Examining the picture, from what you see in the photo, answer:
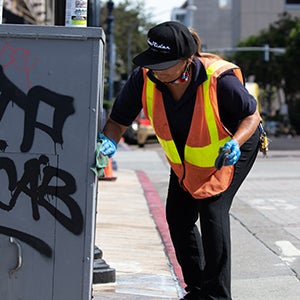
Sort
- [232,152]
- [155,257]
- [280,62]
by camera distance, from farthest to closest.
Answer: [280,62], [155,257], [232,152]

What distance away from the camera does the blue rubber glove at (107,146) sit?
3.81 metres

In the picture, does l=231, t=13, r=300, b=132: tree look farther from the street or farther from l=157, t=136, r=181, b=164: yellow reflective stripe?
l=157, t=136, r=181, b=164: yellow reflective stripe

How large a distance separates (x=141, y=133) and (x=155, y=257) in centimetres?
2295

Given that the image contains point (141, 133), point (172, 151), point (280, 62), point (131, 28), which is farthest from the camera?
point (131, 28)

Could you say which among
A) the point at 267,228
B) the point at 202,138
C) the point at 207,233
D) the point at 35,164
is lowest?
the point at 267,228

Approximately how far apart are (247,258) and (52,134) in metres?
3.22

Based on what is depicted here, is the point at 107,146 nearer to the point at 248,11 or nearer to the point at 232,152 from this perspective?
the point at 232,152

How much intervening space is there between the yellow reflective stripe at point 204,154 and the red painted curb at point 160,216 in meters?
1.54

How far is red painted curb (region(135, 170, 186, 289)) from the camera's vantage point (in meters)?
5.91

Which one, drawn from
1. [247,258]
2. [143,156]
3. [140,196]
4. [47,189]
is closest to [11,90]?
[47,189]

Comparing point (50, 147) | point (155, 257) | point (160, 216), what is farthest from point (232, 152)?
point (160, 216)

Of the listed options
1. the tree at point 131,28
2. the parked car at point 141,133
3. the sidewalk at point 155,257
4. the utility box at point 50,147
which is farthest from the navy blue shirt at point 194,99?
the tree at point 131,28

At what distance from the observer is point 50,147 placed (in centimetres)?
363

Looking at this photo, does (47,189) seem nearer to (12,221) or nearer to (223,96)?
(12,221)
